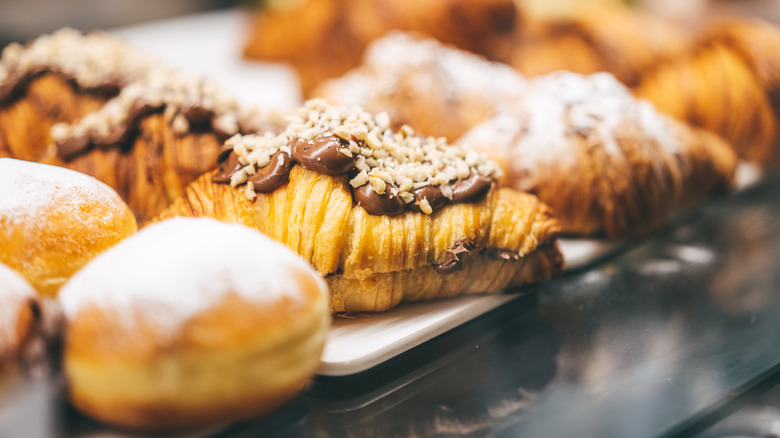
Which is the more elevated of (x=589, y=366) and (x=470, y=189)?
(x=470, y=189)

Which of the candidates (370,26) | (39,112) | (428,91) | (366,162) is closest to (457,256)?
(366,162)

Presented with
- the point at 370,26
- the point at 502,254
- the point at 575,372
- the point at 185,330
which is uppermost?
the point at 370,26

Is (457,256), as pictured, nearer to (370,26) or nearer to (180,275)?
(180,275)

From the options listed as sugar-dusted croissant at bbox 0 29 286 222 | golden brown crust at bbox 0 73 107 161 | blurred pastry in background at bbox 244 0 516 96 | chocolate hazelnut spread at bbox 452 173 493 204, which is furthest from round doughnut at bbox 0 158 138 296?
blurred pastry in background at bbox 244 0 516 96

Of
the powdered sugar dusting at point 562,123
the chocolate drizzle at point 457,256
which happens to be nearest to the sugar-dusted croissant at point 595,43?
the powdered sugar dusting at point 562,123

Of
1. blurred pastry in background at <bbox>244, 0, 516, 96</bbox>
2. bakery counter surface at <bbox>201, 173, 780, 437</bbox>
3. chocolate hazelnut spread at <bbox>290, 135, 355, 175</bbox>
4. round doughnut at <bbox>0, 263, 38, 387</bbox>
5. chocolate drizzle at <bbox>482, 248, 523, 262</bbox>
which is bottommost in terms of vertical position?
bakery counter surface at <bbox>201, 173, 780, 437</bbox>

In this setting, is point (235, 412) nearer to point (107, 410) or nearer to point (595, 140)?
point (107, 410)

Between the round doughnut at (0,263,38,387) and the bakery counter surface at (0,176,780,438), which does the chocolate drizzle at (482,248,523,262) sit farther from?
the round doughnut at (0,263,38,387)
